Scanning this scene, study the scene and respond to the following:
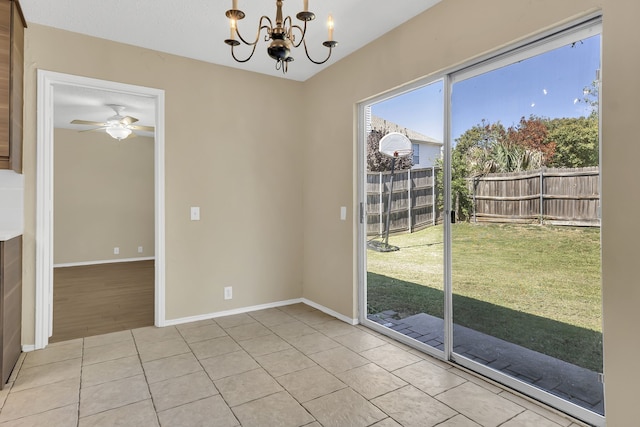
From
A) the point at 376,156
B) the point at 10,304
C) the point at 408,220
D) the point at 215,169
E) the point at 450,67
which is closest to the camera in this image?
the point at 10,304

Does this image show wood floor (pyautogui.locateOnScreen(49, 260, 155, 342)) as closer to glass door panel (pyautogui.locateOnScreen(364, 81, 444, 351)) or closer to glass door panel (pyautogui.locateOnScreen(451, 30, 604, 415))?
glass door panel (pyautogui.locateOnScreen(364, 81, 444, 351))

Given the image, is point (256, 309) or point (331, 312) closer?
point (331, 312)

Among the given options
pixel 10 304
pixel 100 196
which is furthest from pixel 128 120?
pixel 10 304

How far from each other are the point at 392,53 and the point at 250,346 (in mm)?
2718

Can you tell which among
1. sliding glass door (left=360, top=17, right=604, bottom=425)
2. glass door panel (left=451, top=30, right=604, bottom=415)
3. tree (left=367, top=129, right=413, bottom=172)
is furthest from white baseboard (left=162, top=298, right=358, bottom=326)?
tree (left=367, top=129, right=413, bottom=172)

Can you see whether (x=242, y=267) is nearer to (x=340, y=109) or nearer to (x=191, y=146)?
(x=191, y=146)

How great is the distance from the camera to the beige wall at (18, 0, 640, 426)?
2105 millimetres

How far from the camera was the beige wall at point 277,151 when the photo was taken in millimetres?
2105

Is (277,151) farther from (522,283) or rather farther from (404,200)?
(522,283)

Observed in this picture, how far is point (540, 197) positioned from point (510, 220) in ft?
0.79

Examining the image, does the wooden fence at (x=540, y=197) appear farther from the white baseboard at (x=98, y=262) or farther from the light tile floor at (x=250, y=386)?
the white baseboard at (x=98, y=262)

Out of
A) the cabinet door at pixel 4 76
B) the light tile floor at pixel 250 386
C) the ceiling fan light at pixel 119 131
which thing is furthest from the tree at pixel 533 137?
the ceiling fan light at pixel 119 131

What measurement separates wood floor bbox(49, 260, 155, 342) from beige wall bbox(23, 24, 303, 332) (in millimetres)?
509

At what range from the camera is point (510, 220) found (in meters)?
2.34
